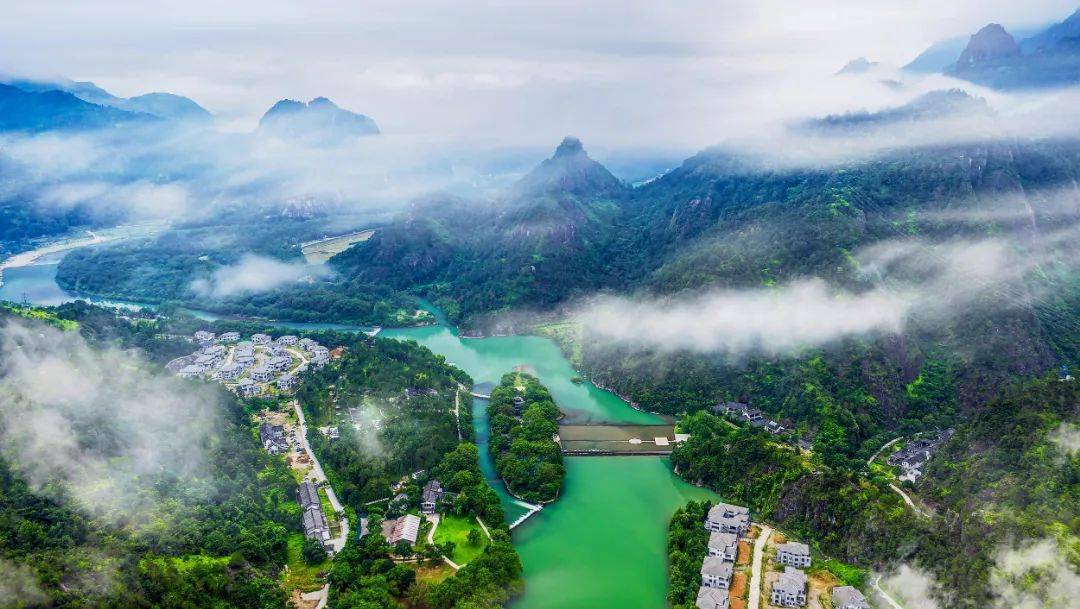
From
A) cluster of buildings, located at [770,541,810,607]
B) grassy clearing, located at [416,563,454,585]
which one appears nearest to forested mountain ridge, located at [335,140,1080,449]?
cluster of buildings, located at [770,541,810,607]

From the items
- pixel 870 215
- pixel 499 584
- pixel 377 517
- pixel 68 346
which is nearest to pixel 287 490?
pixel 377 517

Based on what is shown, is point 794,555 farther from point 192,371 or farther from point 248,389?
point 192,371

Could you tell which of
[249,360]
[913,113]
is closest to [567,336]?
[249,360]

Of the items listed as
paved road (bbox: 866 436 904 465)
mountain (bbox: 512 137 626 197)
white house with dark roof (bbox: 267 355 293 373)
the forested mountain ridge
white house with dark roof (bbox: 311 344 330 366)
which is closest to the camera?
paved road (bbox: 866 436 904 465)

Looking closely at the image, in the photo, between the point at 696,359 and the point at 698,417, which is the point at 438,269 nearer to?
the point at 696,359

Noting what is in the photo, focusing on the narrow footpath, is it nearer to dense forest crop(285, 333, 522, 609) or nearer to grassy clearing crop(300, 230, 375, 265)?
dense forest crop(285, 333, 522, 609)

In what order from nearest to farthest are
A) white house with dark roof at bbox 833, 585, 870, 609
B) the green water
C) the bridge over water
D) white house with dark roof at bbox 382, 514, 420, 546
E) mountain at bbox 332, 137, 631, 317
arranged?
white house with dark roof at bbox 833, 585, 870, 609 < the green water < white house with dark roof at bbox 382, 514, 420, 546 < the bridge over water < mountain at bbox 332, 137, 631, 317
